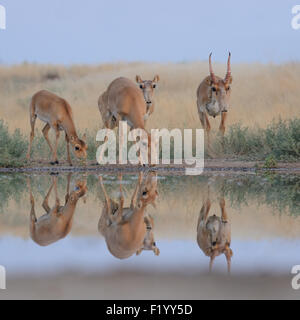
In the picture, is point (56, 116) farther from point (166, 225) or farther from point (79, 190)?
point (166, 225)

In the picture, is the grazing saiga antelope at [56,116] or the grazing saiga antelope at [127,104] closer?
the grazing saiga antelope at [127,104]

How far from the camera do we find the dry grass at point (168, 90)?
20828 mm

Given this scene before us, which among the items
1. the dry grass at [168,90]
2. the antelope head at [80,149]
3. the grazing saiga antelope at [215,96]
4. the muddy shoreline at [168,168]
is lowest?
the muddy shoreline at [168,168]

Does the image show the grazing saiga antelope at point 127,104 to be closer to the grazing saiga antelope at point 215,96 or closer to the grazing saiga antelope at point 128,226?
the grazing saiga antelope at point 215,96

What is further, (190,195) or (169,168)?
(169,168)

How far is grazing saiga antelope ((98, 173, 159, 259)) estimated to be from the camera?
607cm

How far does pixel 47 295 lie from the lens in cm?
464

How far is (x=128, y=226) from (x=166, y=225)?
1.73ft

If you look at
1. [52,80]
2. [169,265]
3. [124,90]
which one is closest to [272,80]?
[52,80]

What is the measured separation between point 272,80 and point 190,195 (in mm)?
16701

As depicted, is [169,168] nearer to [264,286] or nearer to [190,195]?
[190,195]

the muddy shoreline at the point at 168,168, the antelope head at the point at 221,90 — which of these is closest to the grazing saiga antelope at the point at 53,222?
the muddy shoreline at the point at 168,168

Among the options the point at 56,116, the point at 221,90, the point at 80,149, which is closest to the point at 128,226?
the point at 80,149

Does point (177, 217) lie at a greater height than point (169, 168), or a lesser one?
lesser
